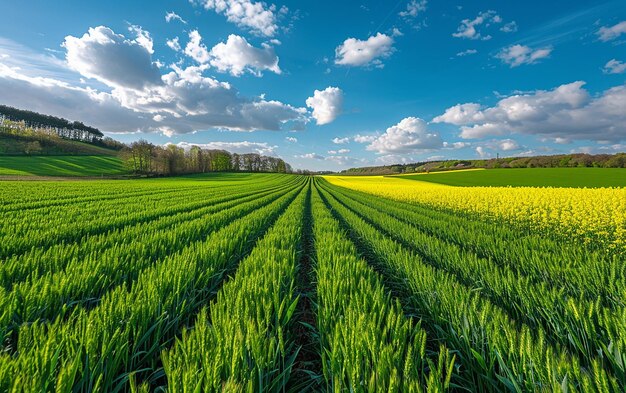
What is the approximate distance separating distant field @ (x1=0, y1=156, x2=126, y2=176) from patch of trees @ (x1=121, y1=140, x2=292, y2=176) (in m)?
6.28

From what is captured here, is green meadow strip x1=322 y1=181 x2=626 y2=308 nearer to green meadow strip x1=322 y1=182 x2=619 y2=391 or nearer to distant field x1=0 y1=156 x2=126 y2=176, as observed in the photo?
green meadow strip x1=322 y1=182 x2=619 y2=391

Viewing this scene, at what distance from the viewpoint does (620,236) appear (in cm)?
753

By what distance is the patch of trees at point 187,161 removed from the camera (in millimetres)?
73625

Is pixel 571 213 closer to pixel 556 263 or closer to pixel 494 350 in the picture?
pixel 556 263

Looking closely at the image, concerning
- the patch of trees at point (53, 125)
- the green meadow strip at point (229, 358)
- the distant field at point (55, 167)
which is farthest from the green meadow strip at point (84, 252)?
the patch of trees at point (53, 125)

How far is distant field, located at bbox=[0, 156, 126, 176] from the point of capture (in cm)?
5903

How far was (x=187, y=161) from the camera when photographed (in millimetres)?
97625

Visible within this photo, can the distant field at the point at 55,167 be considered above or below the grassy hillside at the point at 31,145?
below

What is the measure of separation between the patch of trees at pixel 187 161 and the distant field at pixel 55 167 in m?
6.28

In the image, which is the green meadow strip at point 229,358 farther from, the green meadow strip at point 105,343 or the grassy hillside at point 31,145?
the grassy hillside at point 31,145

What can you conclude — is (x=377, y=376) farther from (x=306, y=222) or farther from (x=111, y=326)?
(x=306, y=222)

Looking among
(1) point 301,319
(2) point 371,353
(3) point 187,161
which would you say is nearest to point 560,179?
(1) point 301,319

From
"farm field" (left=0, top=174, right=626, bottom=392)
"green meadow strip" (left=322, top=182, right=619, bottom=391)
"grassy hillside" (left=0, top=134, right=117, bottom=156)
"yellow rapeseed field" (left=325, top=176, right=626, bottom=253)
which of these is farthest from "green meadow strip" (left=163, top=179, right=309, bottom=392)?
"grassy hillside" (left=0, top=134, right=117, bottom=156)

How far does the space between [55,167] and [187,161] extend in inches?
1440
